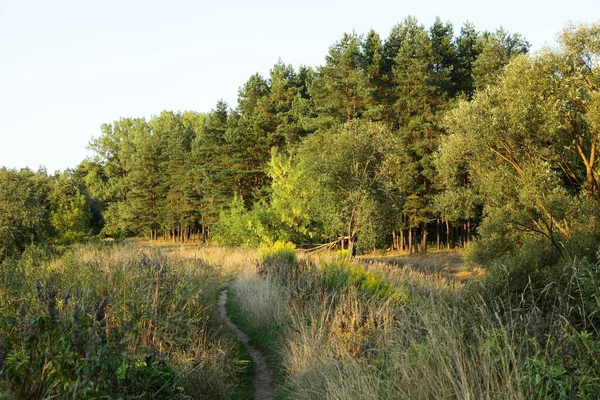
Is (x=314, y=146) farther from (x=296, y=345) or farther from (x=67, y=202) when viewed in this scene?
→ (x=296, y=345)

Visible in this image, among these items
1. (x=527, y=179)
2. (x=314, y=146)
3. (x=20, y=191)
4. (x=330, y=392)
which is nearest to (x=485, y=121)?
(x=527, y=179)

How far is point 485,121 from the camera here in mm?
18875

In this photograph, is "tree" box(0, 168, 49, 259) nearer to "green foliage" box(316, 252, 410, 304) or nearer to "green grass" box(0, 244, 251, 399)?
"green grass" box(0, 244, 251, 399)

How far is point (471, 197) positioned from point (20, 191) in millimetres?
21126

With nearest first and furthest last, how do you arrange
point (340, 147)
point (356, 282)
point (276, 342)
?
point (276, 342) < point (356, 282) < point (340, 147)

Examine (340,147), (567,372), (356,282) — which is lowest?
(356,282)

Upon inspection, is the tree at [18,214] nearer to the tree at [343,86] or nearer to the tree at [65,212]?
the tree at [65,212]

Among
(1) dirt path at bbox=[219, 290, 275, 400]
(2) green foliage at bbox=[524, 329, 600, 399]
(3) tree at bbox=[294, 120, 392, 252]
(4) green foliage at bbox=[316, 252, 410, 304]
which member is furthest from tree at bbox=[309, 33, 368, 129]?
(2) green foliage at bbox=[524, 329, 600, 399]

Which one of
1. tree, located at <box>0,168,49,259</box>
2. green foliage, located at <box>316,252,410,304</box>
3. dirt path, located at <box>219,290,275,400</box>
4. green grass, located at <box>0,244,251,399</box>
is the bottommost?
dirt path, located at <box>219,290,275,400</box>

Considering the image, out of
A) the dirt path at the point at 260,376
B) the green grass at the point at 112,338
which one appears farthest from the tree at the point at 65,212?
the dirt path at the point at 260,376

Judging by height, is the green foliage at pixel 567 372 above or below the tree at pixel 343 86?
below

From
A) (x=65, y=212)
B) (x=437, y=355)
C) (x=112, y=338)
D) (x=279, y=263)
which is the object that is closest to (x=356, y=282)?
(x=279, y=263)

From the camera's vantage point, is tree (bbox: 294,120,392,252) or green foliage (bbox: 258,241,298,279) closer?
green foliage (bbox: 258,241,298,279)

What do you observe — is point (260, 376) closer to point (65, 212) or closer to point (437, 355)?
point (437, 355)
